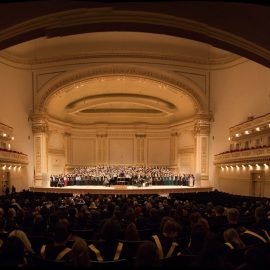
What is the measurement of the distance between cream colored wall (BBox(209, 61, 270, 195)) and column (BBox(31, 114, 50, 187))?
13000 mm

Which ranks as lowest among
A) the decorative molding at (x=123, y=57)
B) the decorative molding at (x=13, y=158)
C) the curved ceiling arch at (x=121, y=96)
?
the decorative molding at (x=13, y=158)

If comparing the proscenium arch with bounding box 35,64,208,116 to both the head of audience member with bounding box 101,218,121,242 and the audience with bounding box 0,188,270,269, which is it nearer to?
the audience with bounding box 0,188,270,269

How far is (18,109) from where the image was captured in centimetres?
2569

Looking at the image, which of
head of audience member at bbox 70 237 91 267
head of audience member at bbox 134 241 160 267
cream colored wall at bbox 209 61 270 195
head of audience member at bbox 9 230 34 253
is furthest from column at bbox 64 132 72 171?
head of audience member at bbox 134 241 160 267

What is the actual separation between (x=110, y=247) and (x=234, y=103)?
2224cm

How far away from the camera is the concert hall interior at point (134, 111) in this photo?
22688 mm

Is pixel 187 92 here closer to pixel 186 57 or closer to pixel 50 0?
pixel 186 57

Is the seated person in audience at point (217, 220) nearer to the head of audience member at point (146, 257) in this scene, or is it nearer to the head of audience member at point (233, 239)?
the head of audience member at point (233, 239)

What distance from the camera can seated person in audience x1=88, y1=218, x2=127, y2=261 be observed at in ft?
13.6

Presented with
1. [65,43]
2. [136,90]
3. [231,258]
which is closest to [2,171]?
[65,43]

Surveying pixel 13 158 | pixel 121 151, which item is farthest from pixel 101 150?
pixel 13 158

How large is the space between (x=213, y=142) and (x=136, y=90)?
8158 mm

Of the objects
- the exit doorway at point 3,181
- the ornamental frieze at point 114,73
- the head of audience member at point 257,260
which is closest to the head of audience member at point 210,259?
the head of audience member at point 257,260

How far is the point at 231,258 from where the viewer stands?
3971 mm
